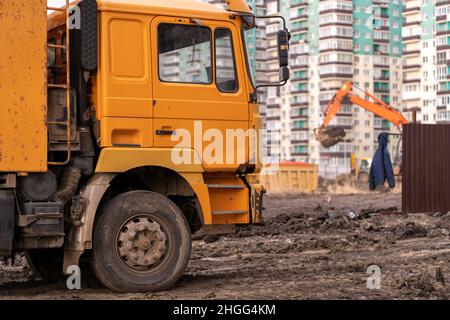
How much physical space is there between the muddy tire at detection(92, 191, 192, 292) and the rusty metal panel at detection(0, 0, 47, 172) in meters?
1.01

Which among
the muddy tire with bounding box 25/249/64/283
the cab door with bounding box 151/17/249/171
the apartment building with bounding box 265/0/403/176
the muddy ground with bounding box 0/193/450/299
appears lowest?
the muddy ground with bounding box 0/193/450/299

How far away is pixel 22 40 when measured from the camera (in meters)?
9.19

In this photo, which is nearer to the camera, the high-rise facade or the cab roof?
the cab roof

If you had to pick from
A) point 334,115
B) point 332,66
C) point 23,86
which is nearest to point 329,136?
point 334,115

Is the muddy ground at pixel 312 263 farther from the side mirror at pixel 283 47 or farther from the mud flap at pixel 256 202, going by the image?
the side mirror at pixel 283 47

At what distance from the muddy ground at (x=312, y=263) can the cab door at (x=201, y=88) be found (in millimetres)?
1662

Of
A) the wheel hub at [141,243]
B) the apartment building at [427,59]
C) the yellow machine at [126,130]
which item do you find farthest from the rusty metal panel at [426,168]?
Answer: the apartment building at [427,59]

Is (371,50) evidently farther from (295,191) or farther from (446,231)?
(446,231)

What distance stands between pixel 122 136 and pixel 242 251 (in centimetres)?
550

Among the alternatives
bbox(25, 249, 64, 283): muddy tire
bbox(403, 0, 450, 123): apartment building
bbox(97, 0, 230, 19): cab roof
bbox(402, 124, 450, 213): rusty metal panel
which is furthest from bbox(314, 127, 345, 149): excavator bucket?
bbox(403, 0, 450, 123): apartment building

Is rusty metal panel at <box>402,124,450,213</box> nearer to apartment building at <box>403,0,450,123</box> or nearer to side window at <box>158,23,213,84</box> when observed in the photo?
side window at <box>158,23,213,84</box>

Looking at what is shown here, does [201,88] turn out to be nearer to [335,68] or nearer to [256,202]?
[256,202]

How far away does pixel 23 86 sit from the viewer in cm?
918

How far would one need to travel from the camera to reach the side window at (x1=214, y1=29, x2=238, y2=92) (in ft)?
34.5
